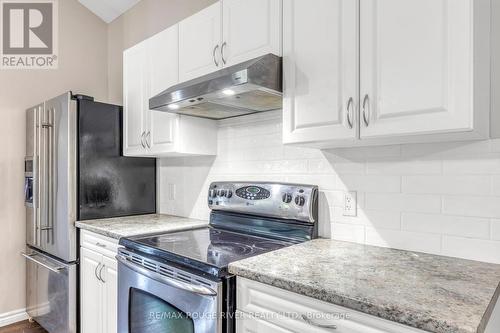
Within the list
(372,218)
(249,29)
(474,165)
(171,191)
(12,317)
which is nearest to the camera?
(474,165)

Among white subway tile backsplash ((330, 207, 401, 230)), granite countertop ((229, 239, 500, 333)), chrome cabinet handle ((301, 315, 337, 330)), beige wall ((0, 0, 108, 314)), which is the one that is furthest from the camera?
beige wall ((0, 0, 108, 314))

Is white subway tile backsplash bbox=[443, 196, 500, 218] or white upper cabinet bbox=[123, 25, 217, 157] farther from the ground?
white upper cabinet bbox=[123, 25, 217, 157]

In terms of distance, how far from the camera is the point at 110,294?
6.45 ft

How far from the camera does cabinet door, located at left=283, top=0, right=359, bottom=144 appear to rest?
1299mm

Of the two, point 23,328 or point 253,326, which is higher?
point 253,326

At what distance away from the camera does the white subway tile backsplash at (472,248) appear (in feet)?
4.11

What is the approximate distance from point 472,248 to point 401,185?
0.36 meters

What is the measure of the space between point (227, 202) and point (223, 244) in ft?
1.36

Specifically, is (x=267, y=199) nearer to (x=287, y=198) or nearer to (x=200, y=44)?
(x=287, y=198)

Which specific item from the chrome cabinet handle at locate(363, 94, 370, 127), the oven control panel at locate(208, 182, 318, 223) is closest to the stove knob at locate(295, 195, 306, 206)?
the oven control panel at locate(208, 182, 318, 223)

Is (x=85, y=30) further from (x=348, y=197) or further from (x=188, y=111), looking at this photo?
(x=348, y=197)

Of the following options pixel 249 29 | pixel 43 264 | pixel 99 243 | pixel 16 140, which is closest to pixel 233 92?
pixel 249 29

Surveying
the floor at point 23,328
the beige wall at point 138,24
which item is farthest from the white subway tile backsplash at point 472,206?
the floor at point 23,328

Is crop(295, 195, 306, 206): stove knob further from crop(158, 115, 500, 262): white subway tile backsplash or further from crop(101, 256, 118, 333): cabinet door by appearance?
crop(101, 256, 118, 333): cabinet door
